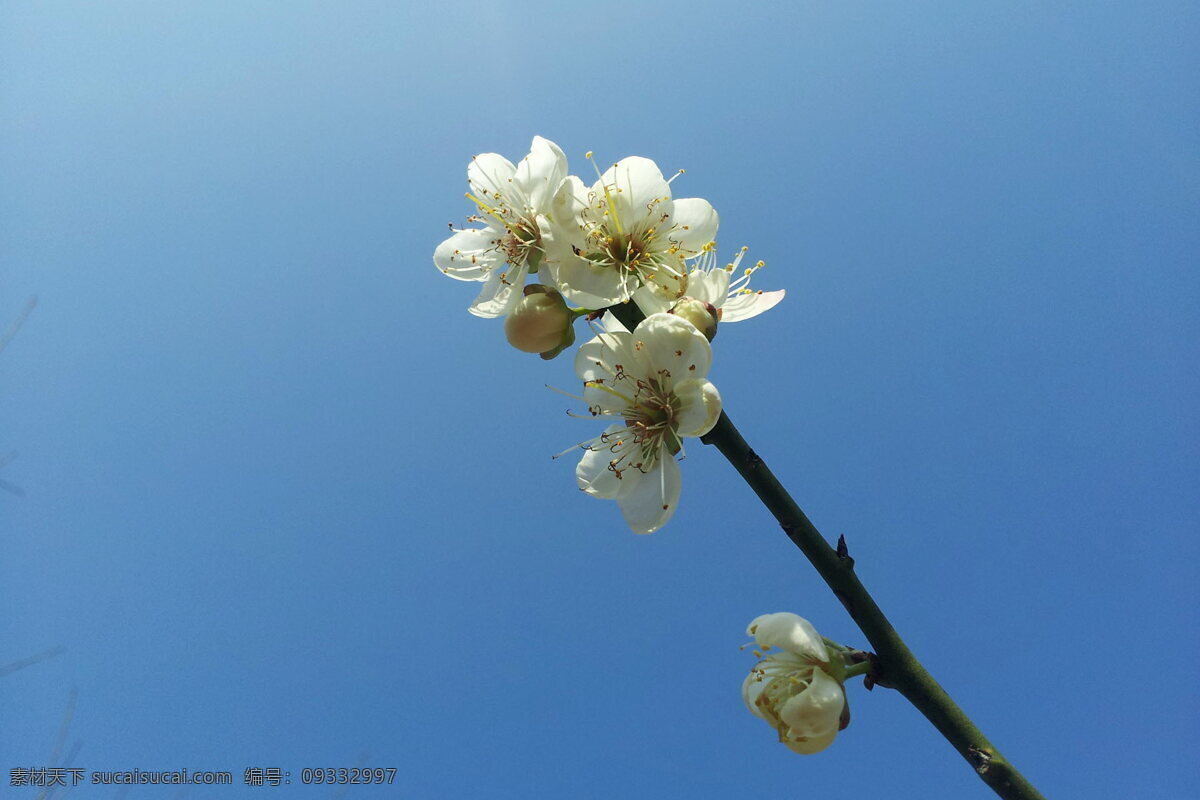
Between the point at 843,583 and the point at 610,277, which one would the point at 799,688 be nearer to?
the point at 843,583

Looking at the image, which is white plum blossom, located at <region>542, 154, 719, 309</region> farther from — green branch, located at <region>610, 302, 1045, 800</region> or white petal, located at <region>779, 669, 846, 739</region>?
white petal, located at <region>779, 669, 846, 739</region>

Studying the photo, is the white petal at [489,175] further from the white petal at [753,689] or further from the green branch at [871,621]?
the white petal at [753,689]

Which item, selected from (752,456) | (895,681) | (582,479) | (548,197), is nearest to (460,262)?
(548,197)

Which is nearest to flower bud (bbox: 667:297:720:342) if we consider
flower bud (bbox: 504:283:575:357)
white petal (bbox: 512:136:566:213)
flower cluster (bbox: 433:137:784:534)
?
flower cluster (bbox: 433:137:784:534)

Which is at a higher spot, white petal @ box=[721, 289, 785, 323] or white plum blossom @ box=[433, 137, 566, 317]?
white plum blossom @ box=[433, 137, 566, 317]

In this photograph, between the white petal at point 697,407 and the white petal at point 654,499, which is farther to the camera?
the white petal at point 654,499

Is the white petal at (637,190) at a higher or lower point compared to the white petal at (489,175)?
lower

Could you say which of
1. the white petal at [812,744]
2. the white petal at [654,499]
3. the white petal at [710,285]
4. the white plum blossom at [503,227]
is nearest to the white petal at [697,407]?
the white petal at [654,499]

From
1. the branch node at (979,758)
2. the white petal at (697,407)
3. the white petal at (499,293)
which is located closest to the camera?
the branch node at (979,758)
